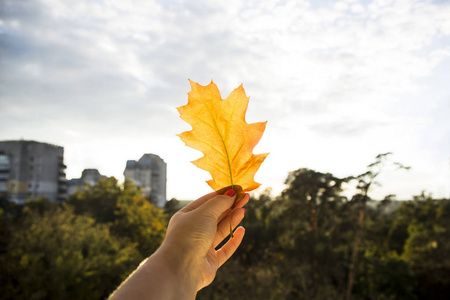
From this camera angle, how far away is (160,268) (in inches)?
37.1

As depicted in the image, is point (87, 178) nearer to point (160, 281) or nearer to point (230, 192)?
point (230, 192)

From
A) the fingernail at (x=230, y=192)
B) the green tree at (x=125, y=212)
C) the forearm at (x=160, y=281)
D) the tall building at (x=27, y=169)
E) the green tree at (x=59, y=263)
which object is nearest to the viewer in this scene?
the forearm at (x=160, y=281)

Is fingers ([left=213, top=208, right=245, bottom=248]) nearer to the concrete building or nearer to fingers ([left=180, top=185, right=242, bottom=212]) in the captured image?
fingers ([left=180, top=185, right=242, bottom=212])

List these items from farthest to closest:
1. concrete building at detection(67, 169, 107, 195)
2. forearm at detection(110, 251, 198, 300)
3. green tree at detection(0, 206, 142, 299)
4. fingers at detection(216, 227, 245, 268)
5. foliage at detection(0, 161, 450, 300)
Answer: concrete building at detection(67, 169, 107, 195) → foliage at detection(0, 161, 450, 300) → green tree at detection(0, 206, 142, 299) → fingers at detection(216, 227, 245, 268) → forearm at detection(110, 251, 198, 300)

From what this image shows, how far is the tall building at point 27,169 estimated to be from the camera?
38125 mm

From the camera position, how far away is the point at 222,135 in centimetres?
108

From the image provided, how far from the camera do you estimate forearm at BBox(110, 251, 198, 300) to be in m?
0.87

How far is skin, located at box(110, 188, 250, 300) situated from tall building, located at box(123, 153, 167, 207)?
142 ft

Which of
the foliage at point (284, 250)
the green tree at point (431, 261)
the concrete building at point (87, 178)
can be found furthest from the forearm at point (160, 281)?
the concrete building at point (87, 178)

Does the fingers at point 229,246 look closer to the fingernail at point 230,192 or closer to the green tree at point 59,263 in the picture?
the fingernail at point 230,192

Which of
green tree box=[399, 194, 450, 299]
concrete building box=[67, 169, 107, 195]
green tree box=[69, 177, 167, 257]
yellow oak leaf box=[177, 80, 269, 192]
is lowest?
green tree box=[399, 194, 450, 299]

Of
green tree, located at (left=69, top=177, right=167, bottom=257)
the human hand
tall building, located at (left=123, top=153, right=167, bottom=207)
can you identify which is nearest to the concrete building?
tall building, located at (left=123, top=153, right=167, bottom=207)

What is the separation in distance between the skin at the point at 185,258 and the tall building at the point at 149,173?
4332 cm

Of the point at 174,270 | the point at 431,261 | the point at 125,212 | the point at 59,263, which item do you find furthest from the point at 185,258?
the point at 125,212
